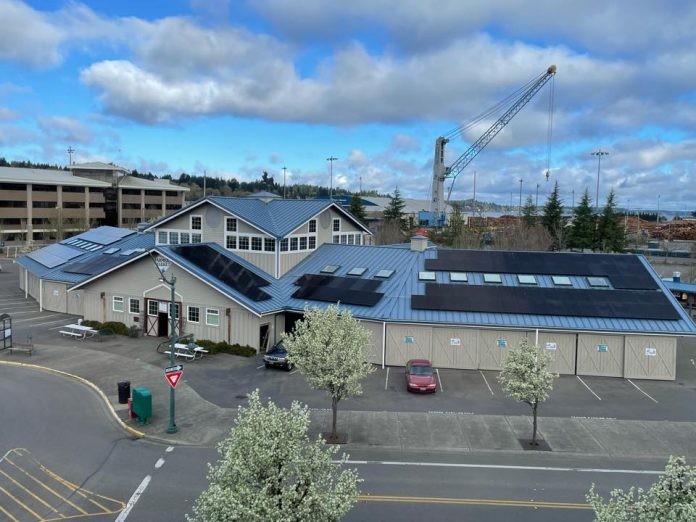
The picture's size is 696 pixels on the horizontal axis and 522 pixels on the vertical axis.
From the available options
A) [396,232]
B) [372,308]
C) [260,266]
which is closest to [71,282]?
[260,266]

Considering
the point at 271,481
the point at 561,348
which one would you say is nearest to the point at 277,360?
the point at 561,348

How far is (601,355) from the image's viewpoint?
31.5m

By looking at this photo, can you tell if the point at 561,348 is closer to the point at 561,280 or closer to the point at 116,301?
the point at 561,280

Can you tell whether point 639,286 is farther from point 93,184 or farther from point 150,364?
point 93,184

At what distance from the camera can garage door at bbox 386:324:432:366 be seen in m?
32.5

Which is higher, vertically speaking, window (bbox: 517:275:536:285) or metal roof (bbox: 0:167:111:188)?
metal roof (bbox: 0:167:111:188)

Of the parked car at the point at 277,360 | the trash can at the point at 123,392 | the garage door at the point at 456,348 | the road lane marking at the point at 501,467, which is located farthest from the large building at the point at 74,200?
the road lane marking at the point at 501,467

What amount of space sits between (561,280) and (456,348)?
346 inches

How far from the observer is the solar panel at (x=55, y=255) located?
49.2 metres

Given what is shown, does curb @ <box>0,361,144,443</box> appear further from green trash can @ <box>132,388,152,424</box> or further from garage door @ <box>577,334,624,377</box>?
garage door @ <box>577,334,624,377</box>

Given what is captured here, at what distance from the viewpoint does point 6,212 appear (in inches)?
3999

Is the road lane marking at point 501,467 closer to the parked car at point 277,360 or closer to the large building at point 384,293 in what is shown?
the parked car at point 277,360

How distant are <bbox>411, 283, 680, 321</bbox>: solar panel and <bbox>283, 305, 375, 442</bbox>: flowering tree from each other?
12.3 meters

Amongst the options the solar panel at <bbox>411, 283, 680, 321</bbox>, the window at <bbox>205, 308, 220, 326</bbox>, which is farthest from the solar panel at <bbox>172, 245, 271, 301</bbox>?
the solar panel at <bbox>411, 283, 680, 321</bbox>
